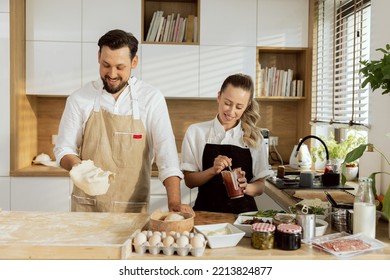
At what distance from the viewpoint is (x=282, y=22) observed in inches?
174

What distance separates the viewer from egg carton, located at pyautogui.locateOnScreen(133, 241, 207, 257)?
1577mm

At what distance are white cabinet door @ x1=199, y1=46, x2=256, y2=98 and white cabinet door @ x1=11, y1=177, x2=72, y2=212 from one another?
1.45 metres

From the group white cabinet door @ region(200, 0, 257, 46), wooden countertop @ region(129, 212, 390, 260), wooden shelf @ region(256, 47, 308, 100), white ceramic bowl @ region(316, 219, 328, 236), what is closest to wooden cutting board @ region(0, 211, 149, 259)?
wooden countertop @ region(129, 212, 390, 260)

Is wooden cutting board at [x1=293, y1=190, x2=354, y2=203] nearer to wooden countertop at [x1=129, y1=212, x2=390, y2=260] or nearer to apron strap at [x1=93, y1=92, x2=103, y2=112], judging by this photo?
wooden countertop at [x1=129, y1=212, x2=390, y2=260]

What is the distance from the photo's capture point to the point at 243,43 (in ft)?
14.4

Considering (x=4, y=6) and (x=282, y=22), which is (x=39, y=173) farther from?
(x=282, y=22)

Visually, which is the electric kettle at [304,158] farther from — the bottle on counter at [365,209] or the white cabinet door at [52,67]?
Result: the bottle on counter at [365,209]

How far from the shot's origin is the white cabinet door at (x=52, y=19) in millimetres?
4230

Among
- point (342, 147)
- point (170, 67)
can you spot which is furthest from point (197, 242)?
point (170, 67)

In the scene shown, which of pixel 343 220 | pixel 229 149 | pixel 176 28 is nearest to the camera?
pixel 343 220

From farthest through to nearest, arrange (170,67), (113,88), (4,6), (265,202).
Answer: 1. (170,67)
2. (4,6)
3. (265,202)
4. (113,88)

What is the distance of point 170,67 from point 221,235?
9.38 feet

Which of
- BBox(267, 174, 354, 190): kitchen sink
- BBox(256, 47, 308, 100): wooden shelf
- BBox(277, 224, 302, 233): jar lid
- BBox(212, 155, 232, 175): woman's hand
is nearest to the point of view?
BBox(277, 224, 302, 233): jar lid
